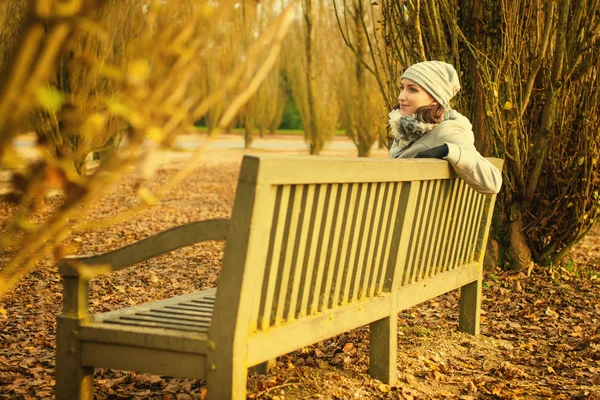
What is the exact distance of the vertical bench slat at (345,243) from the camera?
3.19 m

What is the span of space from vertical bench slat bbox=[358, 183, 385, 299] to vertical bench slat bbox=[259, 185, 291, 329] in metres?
0.77

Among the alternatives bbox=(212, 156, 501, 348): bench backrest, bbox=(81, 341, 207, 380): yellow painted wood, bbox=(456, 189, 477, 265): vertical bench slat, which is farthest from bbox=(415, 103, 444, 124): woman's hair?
bbox=(81, 341, 207, 380): yellow painted wood

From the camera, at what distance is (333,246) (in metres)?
3.15

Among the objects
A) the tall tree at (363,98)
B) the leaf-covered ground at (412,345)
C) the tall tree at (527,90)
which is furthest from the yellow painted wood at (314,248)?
the tall tree at (363,98)

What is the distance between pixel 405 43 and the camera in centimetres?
632

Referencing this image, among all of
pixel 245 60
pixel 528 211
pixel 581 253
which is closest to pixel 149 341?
pixel 245 60

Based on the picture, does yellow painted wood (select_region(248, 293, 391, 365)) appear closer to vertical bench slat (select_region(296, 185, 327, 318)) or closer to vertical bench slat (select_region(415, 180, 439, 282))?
vertical bench slat (select_region(296, 185, 327, 318))

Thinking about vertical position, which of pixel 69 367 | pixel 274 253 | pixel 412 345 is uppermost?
pixel 274 253

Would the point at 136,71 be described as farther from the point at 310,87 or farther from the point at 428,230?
the point at 310,87

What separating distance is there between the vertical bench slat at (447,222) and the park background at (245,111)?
524 mm

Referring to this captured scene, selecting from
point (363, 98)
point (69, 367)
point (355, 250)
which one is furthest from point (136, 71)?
point (363, 98)

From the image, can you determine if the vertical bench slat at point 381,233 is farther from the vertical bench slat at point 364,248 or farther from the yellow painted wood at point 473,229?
the yellow painted wood at point 473,229

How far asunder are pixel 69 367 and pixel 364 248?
1.30m

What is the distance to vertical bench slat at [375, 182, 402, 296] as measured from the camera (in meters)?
3.61
